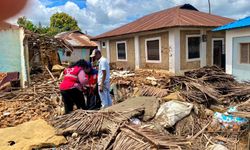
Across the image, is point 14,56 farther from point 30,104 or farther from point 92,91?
point 92,91

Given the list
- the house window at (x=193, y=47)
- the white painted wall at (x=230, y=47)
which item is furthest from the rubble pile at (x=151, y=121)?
the house window at (x=193, y=47)

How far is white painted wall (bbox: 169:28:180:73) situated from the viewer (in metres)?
12.8

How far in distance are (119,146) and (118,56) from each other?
1389cm

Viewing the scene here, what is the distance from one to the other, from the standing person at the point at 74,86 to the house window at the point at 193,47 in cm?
833

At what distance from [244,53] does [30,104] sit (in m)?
8.61

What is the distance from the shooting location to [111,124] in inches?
210

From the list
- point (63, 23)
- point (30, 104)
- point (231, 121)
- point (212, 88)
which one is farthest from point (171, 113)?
point (63, 23)

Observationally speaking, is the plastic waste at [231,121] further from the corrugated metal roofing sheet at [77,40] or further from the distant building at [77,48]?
the corrugated metal roofing sheet at [77,40]

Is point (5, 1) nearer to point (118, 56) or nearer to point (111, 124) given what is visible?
point (111, 124)

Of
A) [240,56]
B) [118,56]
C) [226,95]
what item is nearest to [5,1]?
[226,95]

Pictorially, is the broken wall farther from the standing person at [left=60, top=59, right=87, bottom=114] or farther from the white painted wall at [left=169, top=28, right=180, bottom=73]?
the white painted wall at [left=169, top=28, right=180, bottom=73]

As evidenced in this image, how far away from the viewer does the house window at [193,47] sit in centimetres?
1341

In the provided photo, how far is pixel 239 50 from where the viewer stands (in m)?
10.4

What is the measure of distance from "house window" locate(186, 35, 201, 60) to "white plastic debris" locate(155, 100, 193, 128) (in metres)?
7.71
